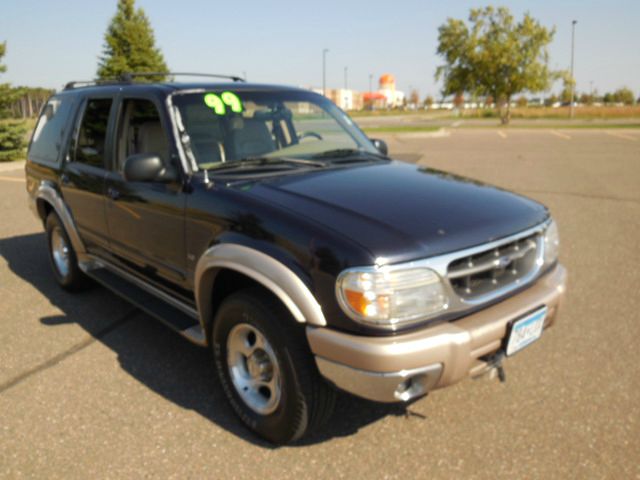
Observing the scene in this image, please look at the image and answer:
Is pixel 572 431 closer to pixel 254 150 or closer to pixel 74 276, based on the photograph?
pixel 254 150

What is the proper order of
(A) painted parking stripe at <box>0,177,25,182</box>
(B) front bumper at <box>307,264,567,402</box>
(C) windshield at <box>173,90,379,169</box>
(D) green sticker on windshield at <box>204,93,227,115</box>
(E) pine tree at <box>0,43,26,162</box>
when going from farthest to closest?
(E) pine tree at <box>0,43,26,162</box>
(A) painted parking stripe at <box>0,177,25,182</box>
(D) green sticker on windshield at <box>204,93,227,115</box>
(C) windshield at <box>173,90,379,169</box>
(B) front bumper at <box>307,264,567,402</box>

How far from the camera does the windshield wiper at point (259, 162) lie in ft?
10.6

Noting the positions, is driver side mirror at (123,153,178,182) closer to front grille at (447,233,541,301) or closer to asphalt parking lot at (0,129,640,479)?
asphalt parking lot at (0,129,640,479)

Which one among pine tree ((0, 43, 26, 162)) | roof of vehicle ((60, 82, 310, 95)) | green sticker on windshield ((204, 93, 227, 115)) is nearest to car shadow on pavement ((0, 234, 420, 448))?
green sticker on windshield ((204, 93, 227, 115))

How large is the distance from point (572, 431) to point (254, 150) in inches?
94.3

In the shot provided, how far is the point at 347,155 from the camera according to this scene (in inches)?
148

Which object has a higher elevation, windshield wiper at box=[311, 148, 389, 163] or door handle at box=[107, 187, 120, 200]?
windshield wiper at box=[311, 148, 389, 163]

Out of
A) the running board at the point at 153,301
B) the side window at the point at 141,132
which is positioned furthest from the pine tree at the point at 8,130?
the side window at the point at 141,132

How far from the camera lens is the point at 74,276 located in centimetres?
485

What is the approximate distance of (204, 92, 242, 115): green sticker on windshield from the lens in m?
3.46

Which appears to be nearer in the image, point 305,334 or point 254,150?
point 305,334

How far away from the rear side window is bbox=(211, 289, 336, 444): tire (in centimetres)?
278

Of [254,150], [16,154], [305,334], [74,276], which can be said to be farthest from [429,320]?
[16,154]

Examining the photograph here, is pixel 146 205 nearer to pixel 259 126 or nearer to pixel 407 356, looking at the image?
pixel 259 126
